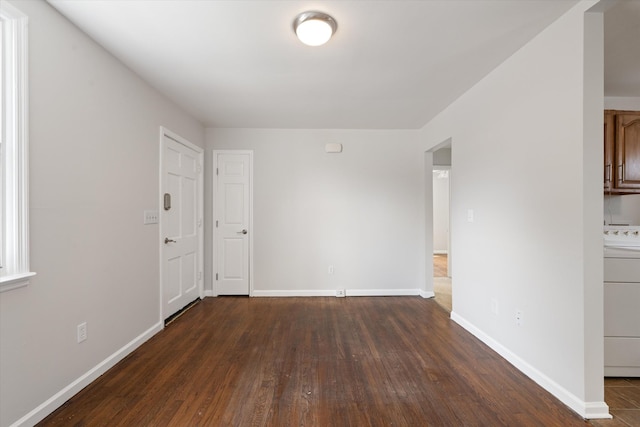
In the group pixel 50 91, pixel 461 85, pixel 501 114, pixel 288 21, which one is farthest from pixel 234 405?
pixel 461 85

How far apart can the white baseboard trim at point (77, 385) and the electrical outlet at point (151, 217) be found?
1.06 metres

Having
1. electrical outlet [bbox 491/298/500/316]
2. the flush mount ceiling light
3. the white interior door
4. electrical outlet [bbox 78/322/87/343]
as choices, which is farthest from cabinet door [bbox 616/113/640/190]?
electrical outlet [bbox 78/322/87/343]

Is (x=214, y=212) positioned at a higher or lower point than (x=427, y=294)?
Answer: higher

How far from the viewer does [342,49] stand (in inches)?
82.4

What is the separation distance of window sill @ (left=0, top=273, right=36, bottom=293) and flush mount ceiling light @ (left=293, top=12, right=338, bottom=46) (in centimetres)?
215

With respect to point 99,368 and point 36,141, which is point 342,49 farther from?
point 99,368

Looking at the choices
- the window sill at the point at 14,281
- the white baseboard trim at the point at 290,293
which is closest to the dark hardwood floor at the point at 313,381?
the window sill at the point at 14,281

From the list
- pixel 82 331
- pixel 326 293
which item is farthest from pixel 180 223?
pixel 326 293

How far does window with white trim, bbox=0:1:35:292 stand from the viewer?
1.46 metres

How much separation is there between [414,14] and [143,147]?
8.26 feet

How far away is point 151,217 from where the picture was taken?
2.71 metres

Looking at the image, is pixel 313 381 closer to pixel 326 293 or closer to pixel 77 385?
pixel 77 385

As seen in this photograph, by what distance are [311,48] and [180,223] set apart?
2479 mm

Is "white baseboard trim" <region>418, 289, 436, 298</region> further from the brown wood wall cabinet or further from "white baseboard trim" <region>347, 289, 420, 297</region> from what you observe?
the brown wood wall cabinet
